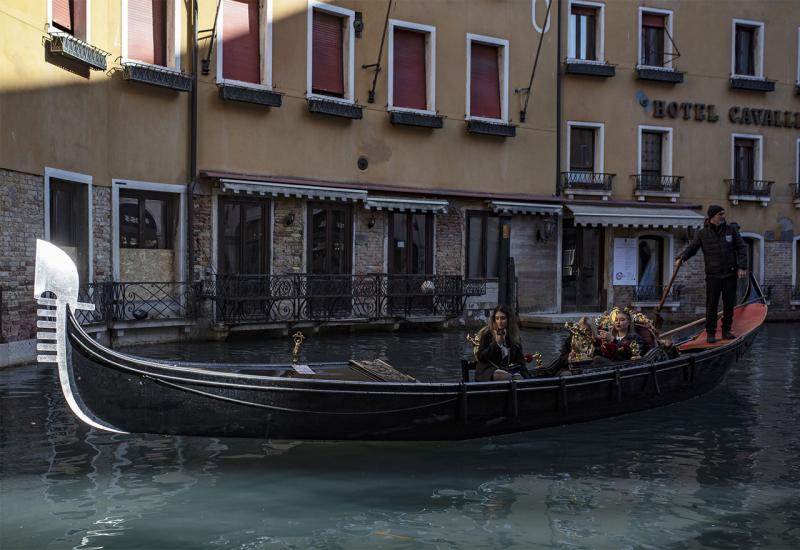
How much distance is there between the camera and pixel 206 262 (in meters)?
12.5

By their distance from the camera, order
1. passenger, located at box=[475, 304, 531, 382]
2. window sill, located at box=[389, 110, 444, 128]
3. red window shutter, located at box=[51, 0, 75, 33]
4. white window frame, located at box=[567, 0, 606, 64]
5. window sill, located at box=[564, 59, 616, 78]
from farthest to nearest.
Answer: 1. white window frame, located at box=[567, 0, 606, 64]
2. window sill, located at box=[564, 59, 616, 78]
3. window sill, located at box=[389, 110, 444, 128]
4. red window shutter, located at box=[51, 0, 75, 33]
5. passenger, located at box=[475, 304, 531, 382]

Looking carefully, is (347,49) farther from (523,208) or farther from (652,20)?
(652,20)

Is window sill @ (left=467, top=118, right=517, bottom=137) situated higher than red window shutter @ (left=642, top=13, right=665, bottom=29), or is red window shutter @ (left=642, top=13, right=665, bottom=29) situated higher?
red window shutter @ (left=642, top=13, right=665, bottom=29)

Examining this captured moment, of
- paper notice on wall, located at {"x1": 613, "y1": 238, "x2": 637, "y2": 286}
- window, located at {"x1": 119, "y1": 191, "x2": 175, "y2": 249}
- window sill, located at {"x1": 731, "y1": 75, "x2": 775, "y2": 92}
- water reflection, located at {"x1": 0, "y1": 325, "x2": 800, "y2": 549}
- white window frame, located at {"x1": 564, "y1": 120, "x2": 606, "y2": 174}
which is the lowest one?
water reflection, located at {"x1": 0, "y1": 325, "x2": 800, "y2": 549}

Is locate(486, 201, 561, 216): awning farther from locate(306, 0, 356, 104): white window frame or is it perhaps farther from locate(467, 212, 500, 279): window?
locate(306, 0, 356, 104): white window frame

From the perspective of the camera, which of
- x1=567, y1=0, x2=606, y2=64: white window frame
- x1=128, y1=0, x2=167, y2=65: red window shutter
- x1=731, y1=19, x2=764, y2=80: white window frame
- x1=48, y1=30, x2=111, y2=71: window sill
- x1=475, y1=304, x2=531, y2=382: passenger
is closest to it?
x1=475, y1=304, x2=531, y2=382: passenger

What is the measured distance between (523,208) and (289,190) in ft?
14.6

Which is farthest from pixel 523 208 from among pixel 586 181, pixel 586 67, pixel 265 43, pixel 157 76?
pixel 157 76

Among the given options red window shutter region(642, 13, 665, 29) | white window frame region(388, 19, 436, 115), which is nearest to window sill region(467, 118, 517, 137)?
white window frame region(388, 19, 436, 115)

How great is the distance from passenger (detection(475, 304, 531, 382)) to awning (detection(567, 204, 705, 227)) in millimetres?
9485

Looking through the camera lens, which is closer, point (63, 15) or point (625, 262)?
point (63, 15)

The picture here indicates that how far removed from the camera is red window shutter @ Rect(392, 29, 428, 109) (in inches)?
573

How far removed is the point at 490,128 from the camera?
15.2 metres

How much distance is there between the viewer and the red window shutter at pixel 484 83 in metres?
15.4
